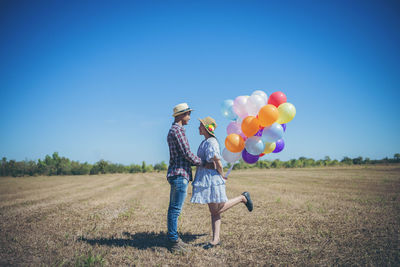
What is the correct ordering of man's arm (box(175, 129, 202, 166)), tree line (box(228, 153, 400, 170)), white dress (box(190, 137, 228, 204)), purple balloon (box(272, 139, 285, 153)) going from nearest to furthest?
man's arm (box(175, 129, 202, 166)) < white dress (box(190, 137, 228, 204)) < purple balloon (box(272, 139, 285, 153)) < tree line (box(228, 153, 400, 170))

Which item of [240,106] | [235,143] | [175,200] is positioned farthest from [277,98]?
[175,200]

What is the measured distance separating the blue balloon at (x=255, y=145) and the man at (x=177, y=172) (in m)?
0.99

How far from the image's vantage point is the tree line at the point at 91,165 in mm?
37281

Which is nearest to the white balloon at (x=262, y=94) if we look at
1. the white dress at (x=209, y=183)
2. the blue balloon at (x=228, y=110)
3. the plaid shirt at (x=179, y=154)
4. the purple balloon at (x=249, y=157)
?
the blue balloon at (x=228, y=110)

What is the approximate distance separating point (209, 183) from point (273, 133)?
1435mm

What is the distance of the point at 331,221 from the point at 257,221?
1.65 metres

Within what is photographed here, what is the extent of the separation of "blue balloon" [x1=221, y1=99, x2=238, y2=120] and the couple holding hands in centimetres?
82

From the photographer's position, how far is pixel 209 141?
3393 millimetres

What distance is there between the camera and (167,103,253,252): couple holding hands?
10.6 ft

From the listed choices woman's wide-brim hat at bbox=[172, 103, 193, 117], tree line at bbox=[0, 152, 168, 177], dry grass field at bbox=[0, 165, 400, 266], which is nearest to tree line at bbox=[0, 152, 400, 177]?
tree line at bbox=[0, 152, 168, 177]

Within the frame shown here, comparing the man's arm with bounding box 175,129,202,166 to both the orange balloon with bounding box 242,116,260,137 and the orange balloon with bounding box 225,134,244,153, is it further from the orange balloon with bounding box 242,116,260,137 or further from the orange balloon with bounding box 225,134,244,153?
the orange balloon with bounding box 242,116,260,137

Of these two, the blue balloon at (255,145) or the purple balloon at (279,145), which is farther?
the purple balloon at (279,145)

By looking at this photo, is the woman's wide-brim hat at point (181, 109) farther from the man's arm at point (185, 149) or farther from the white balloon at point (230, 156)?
the white balloon at point (230, 156)

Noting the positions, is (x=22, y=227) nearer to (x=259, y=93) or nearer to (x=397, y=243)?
(x=259, y=93)
